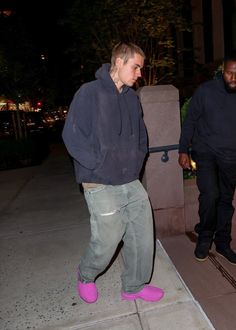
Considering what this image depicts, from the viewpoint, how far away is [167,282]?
2.99m

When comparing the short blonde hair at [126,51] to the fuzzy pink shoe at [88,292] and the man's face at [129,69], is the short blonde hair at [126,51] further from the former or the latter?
the fuzzy pink shoe at [88,292]

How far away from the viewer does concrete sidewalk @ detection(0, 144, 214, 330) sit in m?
2.55

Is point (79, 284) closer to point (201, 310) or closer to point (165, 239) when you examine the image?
point (201, 310)

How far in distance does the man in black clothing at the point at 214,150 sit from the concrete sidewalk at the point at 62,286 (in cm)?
55

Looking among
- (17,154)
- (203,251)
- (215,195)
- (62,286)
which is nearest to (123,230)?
(62,286)

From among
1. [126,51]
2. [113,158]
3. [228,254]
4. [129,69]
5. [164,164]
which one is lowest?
[228,254]

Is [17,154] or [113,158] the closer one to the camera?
[113,158]

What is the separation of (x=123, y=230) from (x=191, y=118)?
4.29 feet

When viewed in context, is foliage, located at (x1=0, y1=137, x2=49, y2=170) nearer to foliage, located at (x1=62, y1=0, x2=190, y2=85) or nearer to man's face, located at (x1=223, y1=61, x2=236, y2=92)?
foliage, located at (x1=62, y1=0, x2=190, y2=85)

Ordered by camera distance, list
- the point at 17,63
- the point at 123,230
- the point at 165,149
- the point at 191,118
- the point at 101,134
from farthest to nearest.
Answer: the point at 17,63, the point at 165,149, the point at 191,118, the point at 123,230, the point at 101,134

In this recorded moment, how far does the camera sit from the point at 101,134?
7.78 feet

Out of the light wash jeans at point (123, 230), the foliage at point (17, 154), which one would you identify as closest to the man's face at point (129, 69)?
the light wash jeans at point (123, 230)

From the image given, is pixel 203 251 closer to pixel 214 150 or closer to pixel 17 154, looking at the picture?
pixel 214 150

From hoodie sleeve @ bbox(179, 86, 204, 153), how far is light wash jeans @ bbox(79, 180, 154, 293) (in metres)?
0.93
